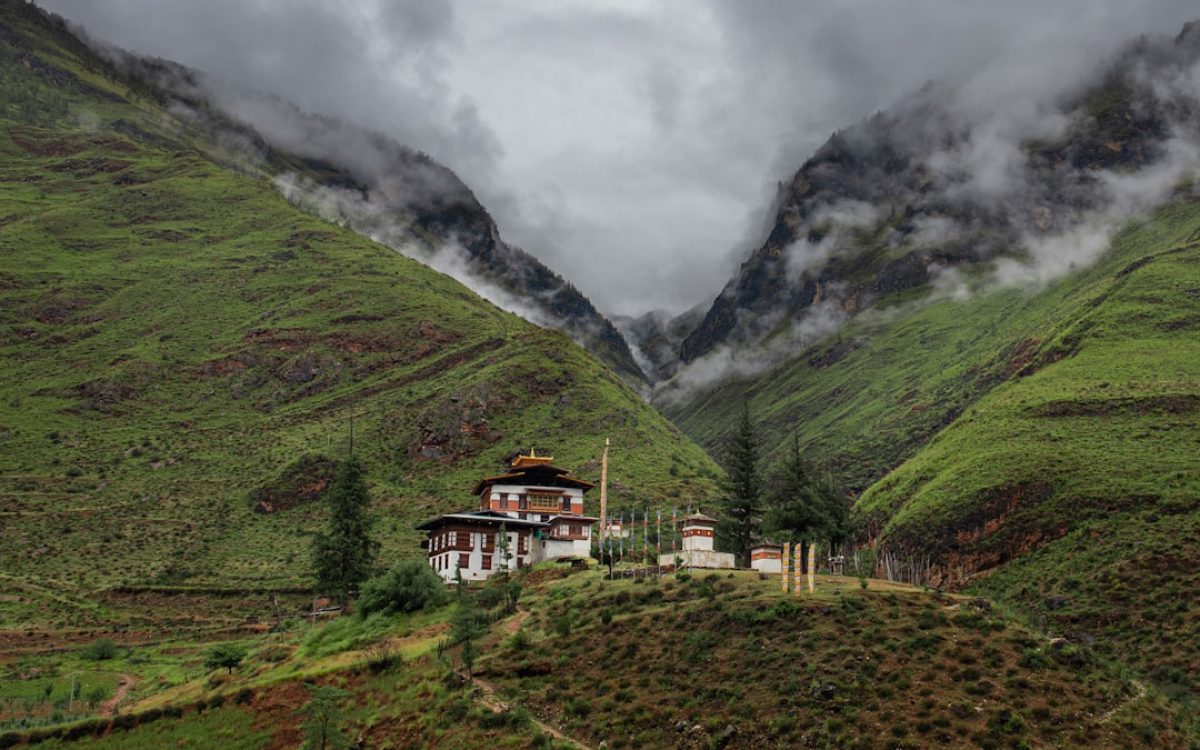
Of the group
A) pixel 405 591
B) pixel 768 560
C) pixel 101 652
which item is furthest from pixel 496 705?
pixel 101 652

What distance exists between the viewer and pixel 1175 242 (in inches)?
7259

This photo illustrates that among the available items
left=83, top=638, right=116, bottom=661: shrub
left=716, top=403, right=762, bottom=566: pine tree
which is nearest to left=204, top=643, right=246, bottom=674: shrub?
left=83, top=638, right=116, bottom=661: shrub

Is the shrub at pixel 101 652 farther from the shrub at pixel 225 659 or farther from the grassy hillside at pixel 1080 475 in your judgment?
the grassy hillside at pixel 1080 475

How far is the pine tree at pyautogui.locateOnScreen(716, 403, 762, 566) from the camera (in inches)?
2859

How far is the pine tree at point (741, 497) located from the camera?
238 feet

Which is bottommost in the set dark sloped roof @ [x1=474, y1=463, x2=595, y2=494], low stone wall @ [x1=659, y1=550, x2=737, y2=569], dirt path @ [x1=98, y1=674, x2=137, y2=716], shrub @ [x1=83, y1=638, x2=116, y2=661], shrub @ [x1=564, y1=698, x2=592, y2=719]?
dirt path @ [x1=98, y1=674, x2=137, y2=716]

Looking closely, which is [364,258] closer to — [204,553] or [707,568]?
[204,553]

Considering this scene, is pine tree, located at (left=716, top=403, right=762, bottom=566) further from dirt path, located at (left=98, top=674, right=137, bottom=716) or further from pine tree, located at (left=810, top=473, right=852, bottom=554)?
dirt path, located at (left=98, top=674, right=137, bottom=716)

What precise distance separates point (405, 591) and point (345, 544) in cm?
1393

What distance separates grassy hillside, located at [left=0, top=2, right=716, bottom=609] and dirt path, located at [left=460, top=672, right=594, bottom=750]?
52.6m

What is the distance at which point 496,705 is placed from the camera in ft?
135

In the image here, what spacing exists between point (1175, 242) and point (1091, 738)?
596 ft

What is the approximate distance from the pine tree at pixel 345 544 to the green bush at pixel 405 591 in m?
10.2

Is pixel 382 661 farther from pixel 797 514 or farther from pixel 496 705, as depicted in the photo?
pixel 797 514
